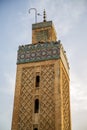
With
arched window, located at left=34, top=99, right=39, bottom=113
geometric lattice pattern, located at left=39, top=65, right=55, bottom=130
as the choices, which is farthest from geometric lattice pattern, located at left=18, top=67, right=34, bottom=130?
geometric lattice pattern, located at left=39, top=65, right=55, bottom=130

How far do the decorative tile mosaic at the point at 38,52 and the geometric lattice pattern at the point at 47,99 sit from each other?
558 millimetres

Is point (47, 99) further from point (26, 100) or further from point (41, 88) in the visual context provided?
point (26, 100)

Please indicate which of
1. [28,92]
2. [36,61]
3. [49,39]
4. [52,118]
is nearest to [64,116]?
[52,118]

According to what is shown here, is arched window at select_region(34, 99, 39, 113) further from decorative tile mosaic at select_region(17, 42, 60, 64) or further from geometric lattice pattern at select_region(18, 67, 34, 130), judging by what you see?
decorative tile mosaic at select_region(17, 42, 60, 64)

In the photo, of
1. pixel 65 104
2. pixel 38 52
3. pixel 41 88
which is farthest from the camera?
pixel 38 52

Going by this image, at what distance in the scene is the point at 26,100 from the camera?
11.3 m

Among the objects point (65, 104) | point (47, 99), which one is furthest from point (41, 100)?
point (65, 104)

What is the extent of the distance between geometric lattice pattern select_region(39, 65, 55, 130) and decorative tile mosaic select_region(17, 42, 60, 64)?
1.83 feet

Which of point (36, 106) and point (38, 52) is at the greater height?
point (38, 52)

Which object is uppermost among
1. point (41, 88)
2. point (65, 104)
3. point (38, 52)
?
point (38, 52)

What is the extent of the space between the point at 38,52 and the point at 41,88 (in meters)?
1.87

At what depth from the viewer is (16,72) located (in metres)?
12.0

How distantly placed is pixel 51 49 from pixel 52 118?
10.7 feet

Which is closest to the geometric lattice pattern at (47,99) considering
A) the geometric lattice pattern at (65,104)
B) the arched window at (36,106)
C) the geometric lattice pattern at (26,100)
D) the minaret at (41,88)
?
the minaret at (41,88)
